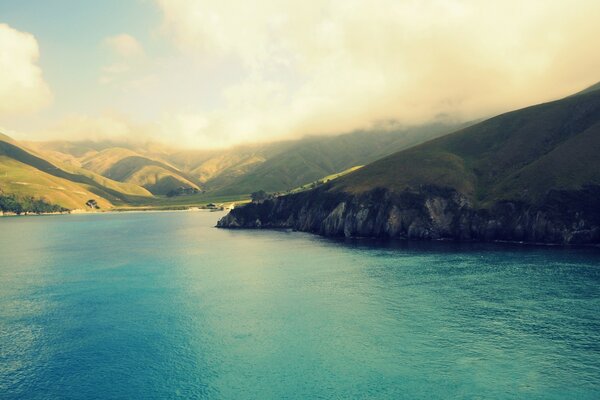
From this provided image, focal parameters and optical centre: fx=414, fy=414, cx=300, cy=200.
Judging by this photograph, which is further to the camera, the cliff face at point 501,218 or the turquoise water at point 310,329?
the cliff face at point 501,218

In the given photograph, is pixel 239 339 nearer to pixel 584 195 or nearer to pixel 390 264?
pixel 390 264

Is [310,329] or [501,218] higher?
[501,218]

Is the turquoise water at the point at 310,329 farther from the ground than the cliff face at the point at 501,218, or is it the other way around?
the cliff face at the point at 501,218

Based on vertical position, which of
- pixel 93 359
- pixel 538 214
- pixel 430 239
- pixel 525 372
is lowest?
pixel 93 359

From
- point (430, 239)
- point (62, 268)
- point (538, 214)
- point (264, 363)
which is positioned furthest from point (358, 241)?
point (264, 363)

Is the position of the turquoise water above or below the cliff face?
below

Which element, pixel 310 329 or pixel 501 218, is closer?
pixel 310 329

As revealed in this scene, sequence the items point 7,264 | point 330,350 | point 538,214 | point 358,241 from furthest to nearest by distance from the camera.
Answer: point 358,241 → point 538,214 → point 7,264 → point 330,350

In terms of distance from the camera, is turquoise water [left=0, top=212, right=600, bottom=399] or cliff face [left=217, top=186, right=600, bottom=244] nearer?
turquoise water [left=0, top=212, right=600, bottom=399]
